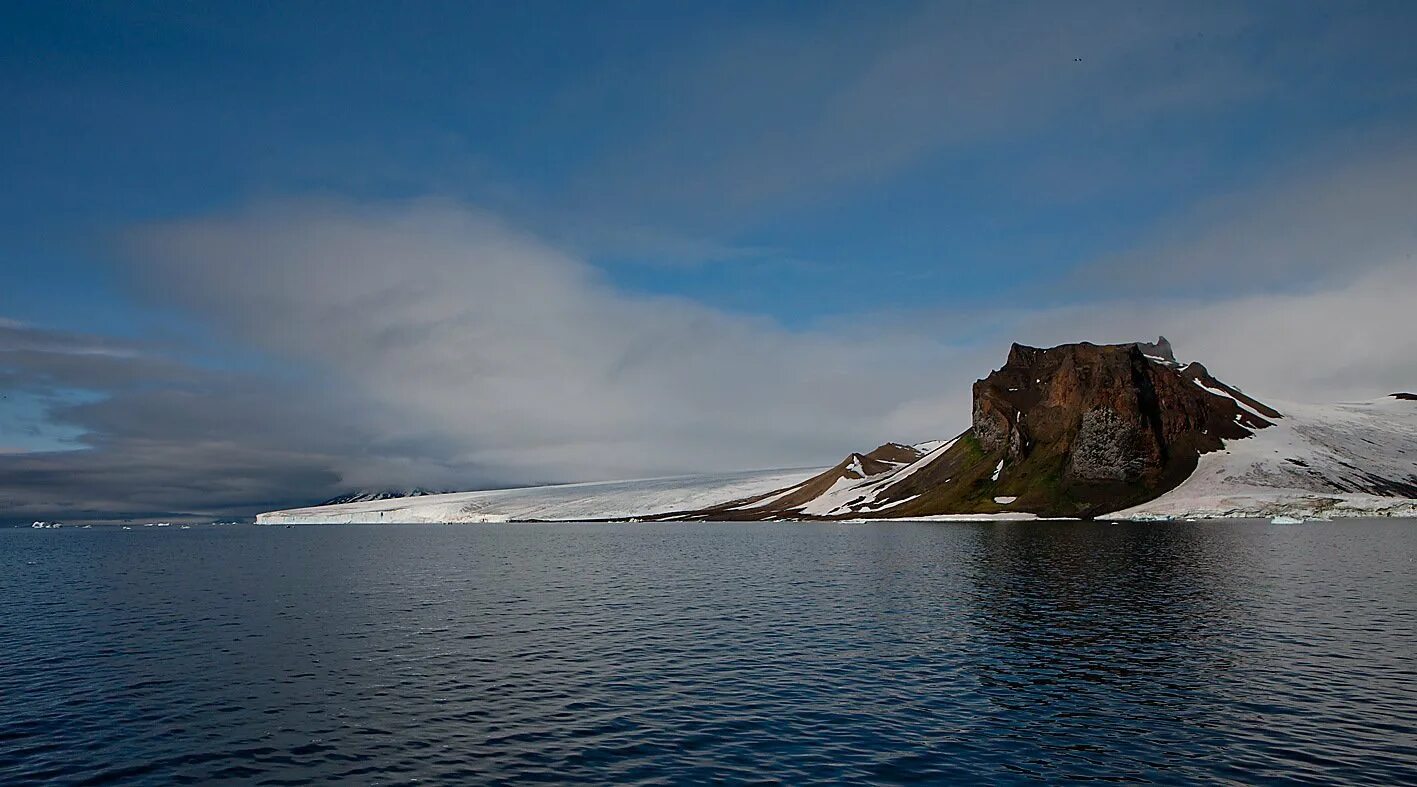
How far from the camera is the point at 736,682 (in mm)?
37594

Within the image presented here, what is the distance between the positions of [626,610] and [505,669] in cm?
2128

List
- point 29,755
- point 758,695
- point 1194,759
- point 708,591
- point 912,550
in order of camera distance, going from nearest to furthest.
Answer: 1. point 1194,759
2. point 29,755
3. point 758,695
4. point 708,591
5. point 912,550

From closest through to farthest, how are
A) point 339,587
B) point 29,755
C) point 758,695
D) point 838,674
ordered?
point 29,755 → point 758,695 → point 838,674 → point 339,587

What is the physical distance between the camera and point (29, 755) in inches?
1117

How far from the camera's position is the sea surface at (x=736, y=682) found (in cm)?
2659

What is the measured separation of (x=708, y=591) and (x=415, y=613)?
978 inches

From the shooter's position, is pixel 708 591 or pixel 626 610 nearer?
pixel 626 610

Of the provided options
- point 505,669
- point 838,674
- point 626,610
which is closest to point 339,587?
point 626,610

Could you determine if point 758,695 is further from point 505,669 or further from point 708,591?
point 708,591

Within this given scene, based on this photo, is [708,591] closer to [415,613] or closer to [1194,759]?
[415,613]

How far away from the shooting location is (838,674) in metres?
38.7

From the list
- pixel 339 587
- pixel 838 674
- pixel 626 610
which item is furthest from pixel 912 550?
pixel 838 674

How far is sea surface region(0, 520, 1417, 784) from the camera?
26.6 meters

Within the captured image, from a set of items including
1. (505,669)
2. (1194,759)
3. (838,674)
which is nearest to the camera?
(1194,759)
